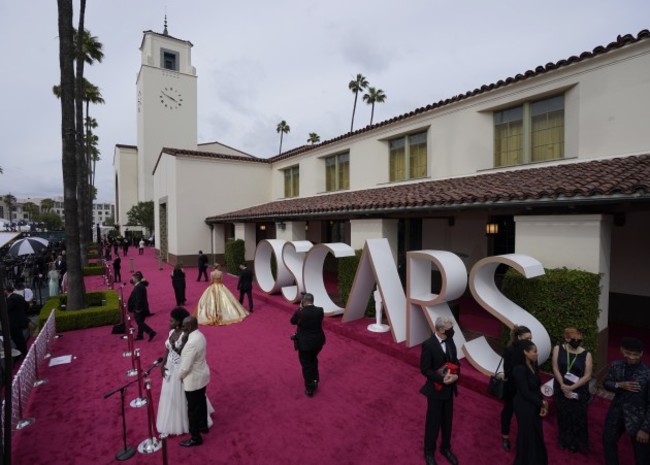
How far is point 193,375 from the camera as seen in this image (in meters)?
4.69

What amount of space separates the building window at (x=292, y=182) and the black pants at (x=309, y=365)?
16771 mm

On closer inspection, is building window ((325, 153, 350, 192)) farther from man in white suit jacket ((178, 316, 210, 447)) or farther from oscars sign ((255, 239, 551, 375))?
man in white suit jacket ((178, 316, 210, 447))

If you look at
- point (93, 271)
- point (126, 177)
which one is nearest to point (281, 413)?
point (93, 271)

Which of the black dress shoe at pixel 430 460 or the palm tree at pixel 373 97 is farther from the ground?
the palm tree at pixel 373 97

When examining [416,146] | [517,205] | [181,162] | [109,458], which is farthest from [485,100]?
[181,162]

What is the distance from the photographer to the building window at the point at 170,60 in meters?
43.4

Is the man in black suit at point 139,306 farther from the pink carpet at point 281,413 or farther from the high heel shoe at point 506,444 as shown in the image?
the high heel shoe at point 506,444

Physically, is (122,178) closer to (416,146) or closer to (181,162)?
(181,162)

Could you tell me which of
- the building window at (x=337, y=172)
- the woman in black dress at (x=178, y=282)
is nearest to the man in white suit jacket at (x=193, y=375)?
the woman in black dress at (x=178, y=282)

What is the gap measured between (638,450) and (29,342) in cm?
1290

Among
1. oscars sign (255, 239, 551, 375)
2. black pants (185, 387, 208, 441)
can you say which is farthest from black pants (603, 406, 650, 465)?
black pants (185, 387, 208, 441)

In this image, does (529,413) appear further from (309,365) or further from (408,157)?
(408,157)

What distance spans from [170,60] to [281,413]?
50.0m

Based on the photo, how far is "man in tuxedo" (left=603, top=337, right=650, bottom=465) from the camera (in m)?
3.92
